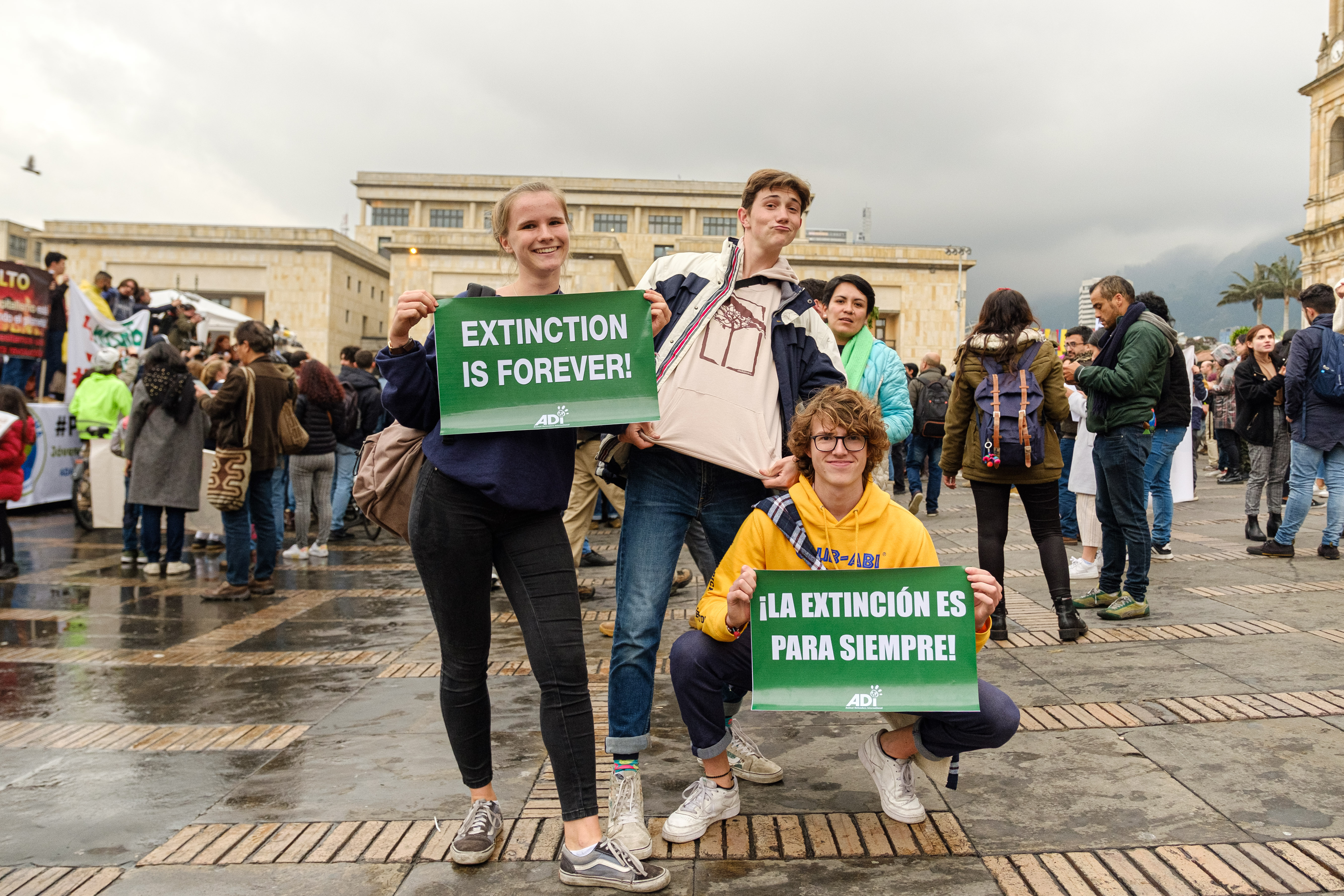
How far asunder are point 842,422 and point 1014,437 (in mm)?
2658

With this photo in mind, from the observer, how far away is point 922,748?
122 inches

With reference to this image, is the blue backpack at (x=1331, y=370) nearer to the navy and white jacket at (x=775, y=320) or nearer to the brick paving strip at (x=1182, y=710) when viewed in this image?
the brick paving strip at (x=1182, y=710)

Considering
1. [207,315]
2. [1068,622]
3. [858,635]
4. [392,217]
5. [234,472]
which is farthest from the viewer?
[392,217]

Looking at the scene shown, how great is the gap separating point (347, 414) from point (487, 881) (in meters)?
8.00

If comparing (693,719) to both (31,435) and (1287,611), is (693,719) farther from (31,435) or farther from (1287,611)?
(31,435)

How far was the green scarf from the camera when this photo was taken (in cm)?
494

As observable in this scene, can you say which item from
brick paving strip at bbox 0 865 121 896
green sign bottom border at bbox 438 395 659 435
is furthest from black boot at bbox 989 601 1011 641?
brick paving strip at bbox 0 865 121 896

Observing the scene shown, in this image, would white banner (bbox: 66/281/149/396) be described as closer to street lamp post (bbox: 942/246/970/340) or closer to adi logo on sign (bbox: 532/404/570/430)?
adi logo on sign (bbox: 532/404/570/430)

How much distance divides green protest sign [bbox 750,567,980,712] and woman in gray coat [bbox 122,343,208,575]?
7112 millimetres

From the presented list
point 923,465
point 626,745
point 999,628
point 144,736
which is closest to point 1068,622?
point 999,628

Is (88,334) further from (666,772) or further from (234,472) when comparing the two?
(666,772)

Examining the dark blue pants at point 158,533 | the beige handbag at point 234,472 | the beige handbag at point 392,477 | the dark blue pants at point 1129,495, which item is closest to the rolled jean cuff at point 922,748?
the beige handbag at point 392,477

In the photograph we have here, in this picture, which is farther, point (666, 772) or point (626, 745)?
point (666, 772)

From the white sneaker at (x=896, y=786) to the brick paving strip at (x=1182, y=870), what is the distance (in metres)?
0.29
